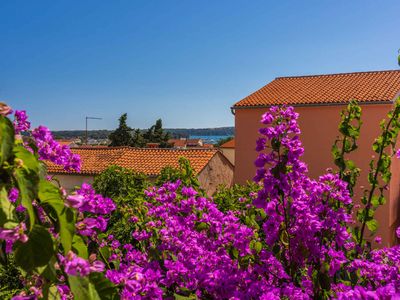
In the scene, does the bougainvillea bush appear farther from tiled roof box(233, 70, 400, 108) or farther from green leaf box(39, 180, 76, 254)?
tiled roof box(233, 70, 400, 108)

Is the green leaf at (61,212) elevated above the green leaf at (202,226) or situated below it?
above

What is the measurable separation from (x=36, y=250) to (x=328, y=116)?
567 inches

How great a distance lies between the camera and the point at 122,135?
1766 inches

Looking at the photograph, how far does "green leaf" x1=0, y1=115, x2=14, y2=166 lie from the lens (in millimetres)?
760

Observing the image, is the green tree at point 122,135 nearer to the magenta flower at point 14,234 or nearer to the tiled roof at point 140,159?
the tiled roof at point 140,159

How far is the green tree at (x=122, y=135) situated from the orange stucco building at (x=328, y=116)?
29239mm

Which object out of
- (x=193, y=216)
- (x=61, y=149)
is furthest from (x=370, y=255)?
(x=61, y=149)

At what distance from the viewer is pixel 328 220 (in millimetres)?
2422

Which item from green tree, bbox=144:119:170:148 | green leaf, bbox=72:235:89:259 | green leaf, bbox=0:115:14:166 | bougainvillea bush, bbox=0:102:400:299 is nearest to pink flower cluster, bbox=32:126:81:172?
bougainvillea bush, bbox=0:102:400:299

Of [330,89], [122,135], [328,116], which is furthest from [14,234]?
[122,135]

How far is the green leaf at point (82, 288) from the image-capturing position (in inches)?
33.3

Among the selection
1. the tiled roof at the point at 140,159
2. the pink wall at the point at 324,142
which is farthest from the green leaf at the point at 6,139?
the tiled roof at the point at 140,159

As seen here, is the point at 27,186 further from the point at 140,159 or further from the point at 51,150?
the point at 140,159

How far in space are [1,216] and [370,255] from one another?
293 cm
